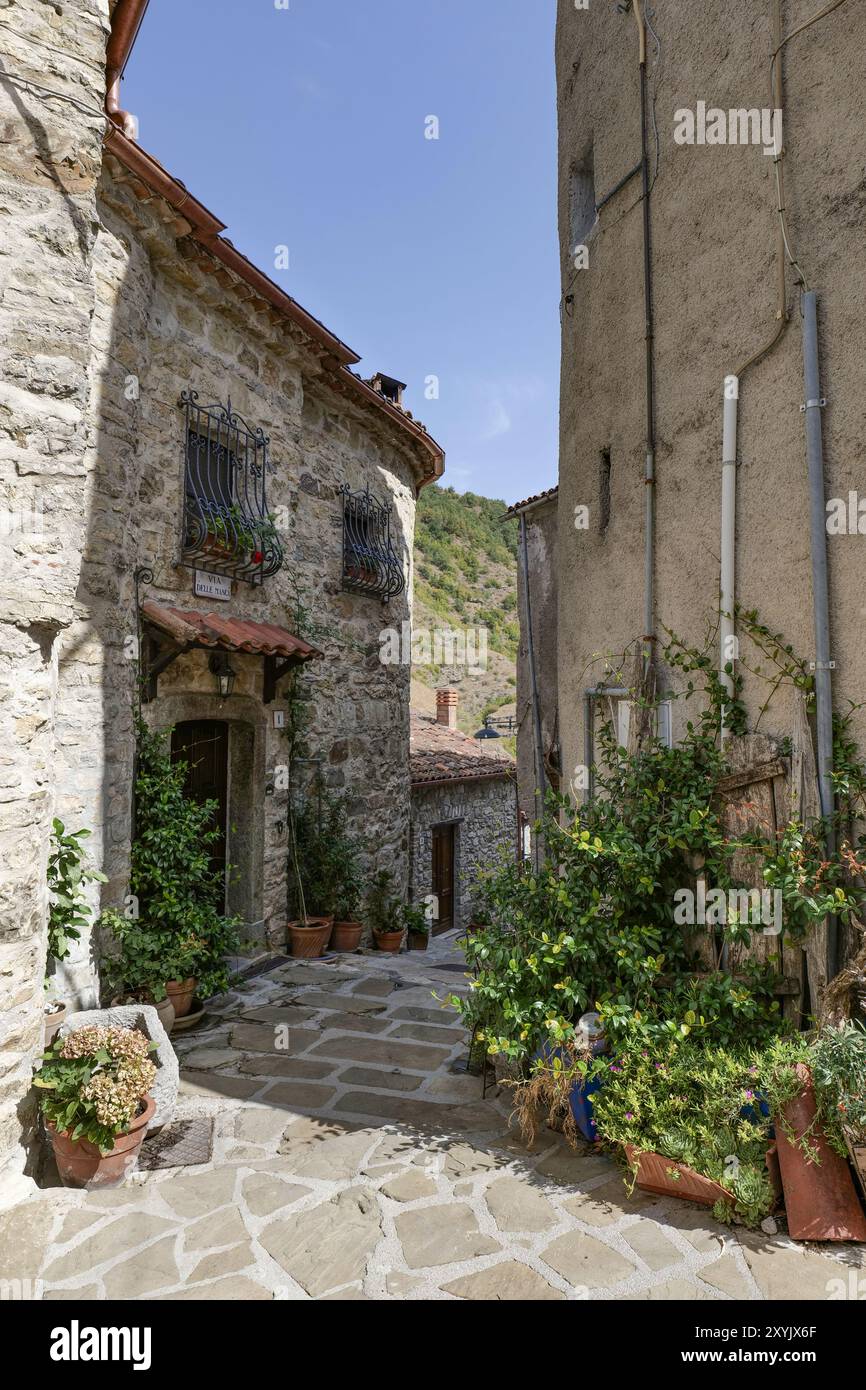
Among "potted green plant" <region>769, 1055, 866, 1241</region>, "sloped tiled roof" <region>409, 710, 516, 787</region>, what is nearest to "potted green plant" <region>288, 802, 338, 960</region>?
"sloped tiled roof" <region>409, 710, 516, 787</region>

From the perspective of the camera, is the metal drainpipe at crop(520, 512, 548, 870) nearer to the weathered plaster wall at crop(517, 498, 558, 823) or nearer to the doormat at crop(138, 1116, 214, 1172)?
the weathered plaster wall at crop(517, 498, 558, 823)

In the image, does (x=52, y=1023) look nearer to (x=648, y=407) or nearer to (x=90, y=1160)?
(x=90, y=1160)

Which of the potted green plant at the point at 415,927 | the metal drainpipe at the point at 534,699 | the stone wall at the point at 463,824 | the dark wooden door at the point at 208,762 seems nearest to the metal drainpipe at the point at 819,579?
the metal drainpipe at the point at 534,699

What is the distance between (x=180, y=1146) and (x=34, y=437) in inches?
137

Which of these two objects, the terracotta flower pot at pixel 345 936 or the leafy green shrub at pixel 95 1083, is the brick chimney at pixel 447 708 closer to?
the terracotta flower pot at pixel 345 936

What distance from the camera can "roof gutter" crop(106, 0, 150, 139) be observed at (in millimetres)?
4070

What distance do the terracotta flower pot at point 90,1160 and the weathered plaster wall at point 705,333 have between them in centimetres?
364

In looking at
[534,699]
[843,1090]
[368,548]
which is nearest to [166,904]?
[534,699]

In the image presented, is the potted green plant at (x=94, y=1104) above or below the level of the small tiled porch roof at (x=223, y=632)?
below

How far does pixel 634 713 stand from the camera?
500cm

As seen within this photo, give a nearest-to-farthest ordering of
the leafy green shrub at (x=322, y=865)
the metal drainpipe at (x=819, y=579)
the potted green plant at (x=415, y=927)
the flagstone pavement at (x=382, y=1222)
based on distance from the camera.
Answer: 1. the flagstone pavement at (x=382, y=1222)
2. the metal drainpipe at (x=819, y=579)
3. the leafy green shrub at (x=322, y=865)
4. the potted green plant at (x=415, y=927)

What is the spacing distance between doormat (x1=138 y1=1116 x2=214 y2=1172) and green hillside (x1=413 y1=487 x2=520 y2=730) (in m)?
23.6

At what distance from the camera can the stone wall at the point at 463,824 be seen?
464 inches

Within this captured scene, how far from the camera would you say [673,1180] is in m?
3.33
